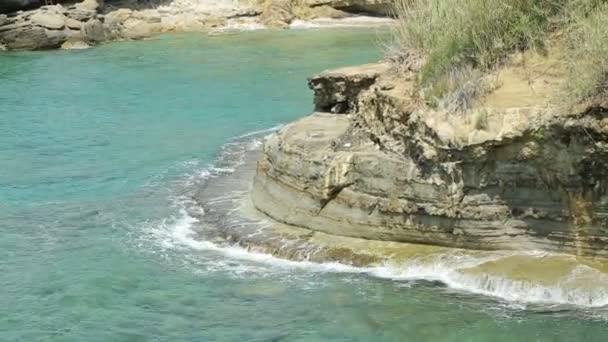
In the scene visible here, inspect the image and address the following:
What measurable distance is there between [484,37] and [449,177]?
5.87ft

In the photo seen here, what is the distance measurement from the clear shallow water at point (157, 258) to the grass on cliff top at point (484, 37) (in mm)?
2202

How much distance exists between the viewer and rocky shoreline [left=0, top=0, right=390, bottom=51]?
→ 3002 centimetres

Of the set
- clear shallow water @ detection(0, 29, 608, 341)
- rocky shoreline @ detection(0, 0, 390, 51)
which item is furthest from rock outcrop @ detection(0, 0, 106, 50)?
clear shallow water @ detection(0, 29, 608, 341)

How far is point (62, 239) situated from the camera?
11781mm

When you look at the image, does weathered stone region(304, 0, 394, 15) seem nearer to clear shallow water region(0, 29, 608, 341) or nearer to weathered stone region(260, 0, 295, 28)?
weathered stone region(260, 0, 295, 28)

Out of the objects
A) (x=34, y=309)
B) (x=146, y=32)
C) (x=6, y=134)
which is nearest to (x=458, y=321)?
(x=34, y=309)

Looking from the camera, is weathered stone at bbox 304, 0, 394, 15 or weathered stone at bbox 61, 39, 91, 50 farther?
weathered stone at bbox 304, 0, 394, 15

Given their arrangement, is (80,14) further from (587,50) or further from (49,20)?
(587,50)

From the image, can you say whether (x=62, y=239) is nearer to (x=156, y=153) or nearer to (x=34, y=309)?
(x=34, y=309)

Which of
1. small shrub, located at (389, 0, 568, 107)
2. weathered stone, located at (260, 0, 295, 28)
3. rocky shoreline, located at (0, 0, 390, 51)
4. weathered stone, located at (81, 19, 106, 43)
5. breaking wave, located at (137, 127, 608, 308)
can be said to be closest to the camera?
breaking wave, located at (137, 127, 608, 308)

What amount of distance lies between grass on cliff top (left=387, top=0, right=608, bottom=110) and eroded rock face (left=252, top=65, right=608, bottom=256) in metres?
0.37

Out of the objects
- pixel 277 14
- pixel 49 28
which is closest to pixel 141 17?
pixel 49 28

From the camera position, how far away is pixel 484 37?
34.7 feet

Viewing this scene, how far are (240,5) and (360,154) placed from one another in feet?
83.8
